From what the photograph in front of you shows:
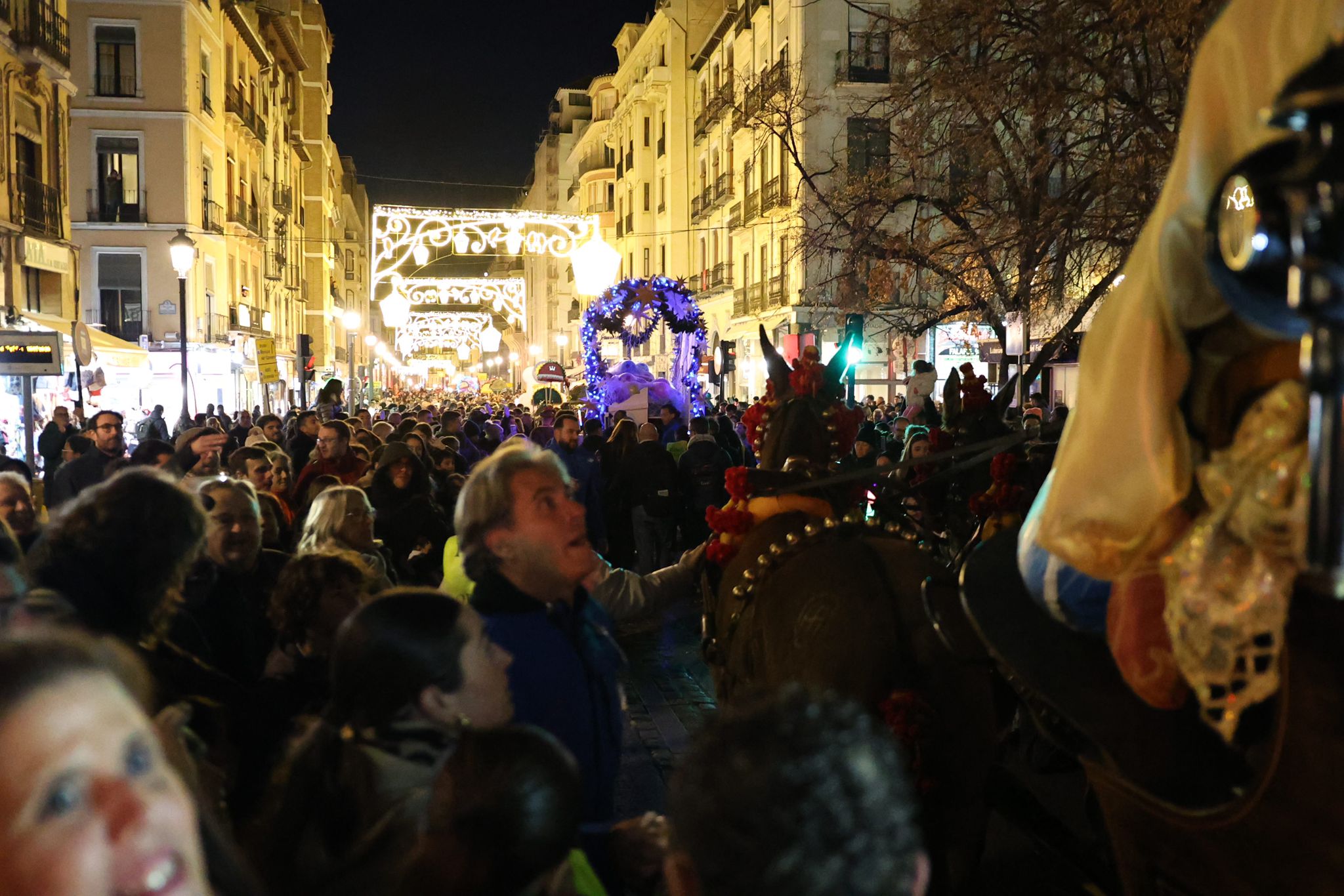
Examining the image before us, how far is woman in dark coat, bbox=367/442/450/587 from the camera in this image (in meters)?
8.23

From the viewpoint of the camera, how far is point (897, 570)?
4.41 m

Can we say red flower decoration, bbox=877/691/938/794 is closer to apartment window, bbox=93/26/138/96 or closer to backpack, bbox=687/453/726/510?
backpack, bbox=687/453/726/510

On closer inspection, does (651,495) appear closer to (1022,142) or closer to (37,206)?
(1022,142)

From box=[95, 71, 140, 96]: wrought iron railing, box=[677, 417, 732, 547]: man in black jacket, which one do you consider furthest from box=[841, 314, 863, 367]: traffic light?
box=[95, 71, 140, 96]: wrought iron railing

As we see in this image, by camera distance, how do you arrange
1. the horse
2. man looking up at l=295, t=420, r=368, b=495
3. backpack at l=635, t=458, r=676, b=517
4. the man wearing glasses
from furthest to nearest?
1. backpack at l=635, t=458, r=676, b=517
2. the man wearing glasses
3. man looking up at l=295, t=420, r=368, b=495
4. the horse

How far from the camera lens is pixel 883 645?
4246mm

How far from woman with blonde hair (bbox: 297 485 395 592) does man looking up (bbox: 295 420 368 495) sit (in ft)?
12.0

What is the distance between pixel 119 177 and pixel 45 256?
12047 millimetres

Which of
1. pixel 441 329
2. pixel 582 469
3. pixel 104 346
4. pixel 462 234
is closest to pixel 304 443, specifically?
pixel 582 469

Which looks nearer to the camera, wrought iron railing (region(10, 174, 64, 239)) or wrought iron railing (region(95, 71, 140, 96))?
wrought iron railing (region(10, 174, 64, 239))

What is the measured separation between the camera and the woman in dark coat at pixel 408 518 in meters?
8.23

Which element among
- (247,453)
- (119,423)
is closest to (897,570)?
(247,453)

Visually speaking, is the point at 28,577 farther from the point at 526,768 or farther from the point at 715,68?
the point at 715,68

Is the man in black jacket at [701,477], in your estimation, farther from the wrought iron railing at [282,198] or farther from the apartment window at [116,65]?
the wrought iron railing at [282,198]
